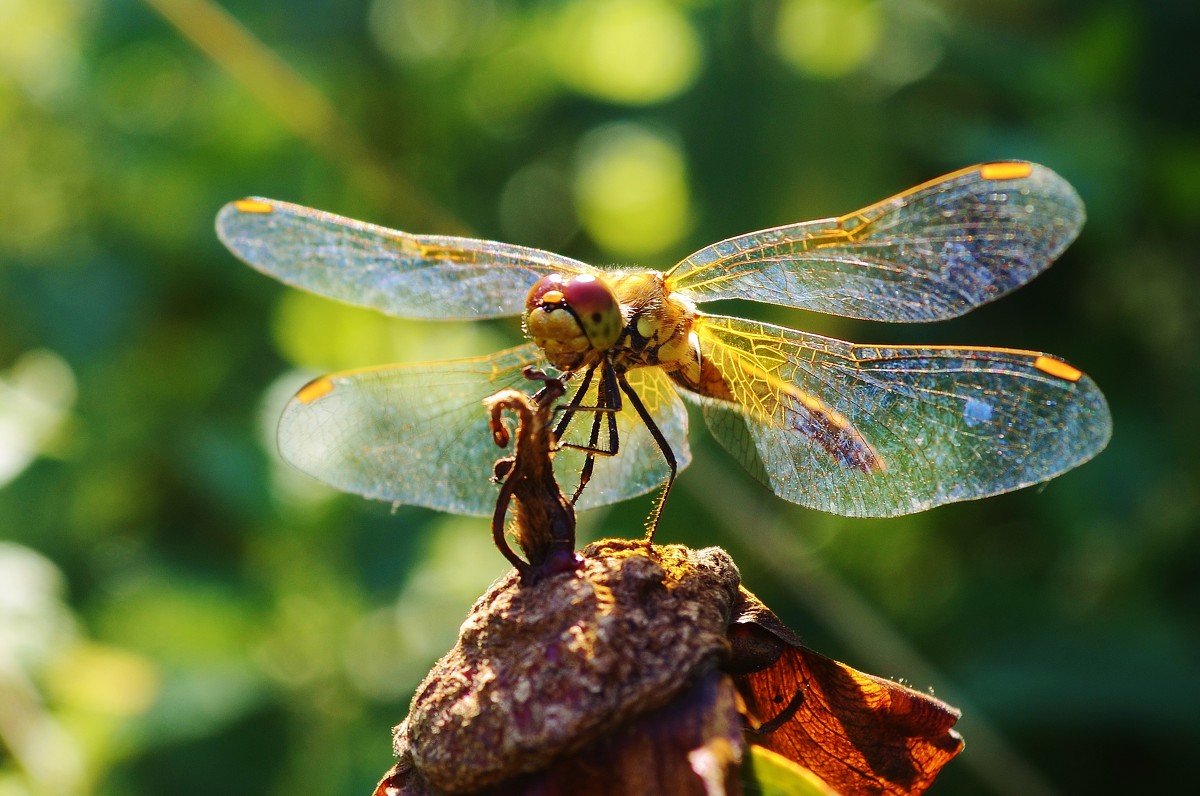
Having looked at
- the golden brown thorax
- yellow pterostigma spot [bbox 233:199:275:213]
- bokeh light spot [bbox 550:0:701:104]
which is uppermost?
bokeh light spot [bbox 550:0:701:104]

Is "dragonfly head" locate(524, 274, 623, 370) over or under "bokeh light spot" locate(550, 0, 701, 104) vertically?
under

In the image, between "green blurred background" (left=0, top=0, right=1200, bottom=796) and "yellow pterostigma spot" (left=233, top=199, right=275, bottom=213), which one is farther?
"green blurred background" (left=0, top=0, right=1200, bottom=796)

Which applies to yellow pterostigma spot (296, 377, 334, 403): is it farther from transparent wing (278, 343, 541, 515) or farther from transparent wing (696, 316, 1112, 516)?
transparent wing (696, 316, 1112, 516)

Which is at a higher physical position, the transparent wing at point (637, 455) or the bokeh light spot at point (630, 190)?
the bokeh light spot at point (630, 190)

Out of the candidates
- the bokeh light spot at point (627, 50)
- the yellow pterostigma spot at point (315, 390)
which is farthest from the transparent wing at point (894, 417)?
the bokeh light spot at point (627, 50)

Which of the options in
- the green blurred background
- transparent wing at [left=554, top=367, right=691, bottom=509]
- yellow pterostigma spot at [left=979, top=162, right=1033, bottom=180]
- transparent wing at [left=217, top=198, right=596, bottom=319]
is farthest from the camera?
the green blurred background

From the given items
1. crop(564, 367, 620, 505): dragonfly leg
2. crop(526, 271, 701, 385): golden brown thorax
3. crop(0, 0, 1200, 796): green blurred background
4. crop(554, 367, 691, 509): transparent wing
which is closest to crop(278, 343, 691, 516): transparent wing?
crop(554, 367, 691, 509): transparent wing

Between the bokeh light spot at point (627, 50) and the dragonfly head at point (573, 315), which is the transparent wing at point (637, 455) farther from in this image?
the bokeh light spot at point (627, 50)

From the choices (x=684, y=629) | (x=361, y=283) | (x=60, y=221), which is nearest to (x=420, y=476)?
(x=361, y=283)

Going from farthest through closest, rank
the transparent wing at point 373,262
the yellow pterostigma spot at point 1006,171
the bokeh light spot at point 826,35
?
the bokeh light spot at point 826,35 → the transparent wing at point 373,262 → the yellow pterostigma spot at point 1006,171

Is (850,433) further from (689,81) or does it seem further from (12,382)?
(12,382)
